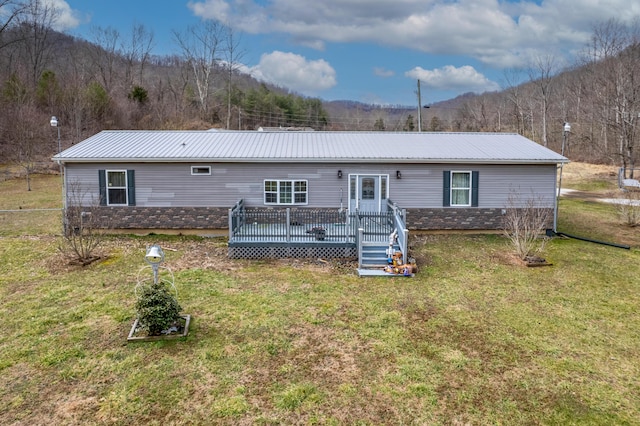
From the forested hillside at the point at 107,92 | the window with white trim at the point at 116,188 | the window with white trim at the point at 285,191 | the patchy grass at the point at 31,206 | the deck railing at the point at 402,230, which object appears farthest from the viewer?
the forested hillside at the point at 107,92

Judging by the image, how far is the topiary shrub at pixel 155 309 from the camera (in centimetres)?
685

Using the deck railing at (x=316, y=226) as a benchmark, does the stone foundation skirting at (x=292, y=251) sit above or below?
below

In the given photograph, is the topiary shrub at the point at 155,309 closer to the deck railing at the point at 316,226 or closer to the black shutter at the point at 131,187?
the deck railing at the point at 316,226

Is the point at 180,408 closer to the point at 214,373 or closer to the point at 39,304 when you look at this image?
the point at 214,373

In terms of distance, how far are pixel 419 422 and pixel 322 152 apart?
10774 millimetres

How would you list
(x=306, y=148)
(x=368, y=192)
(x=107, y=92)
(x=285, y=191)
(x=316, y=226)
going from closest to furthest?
(x=316, y=226) → (x=285, y=191) → (x=368, y=192) → (x=306, y=148) → (x=107, y=92)

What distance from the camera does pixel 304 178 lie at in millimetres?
14359

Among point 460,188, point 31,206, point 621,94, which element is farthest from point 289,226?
point 621,94

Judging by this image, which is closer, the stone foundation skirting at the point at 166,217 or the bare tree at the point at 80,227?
the bare tree at the point at 80,227

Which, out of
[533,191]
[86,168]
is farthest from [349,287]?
[86,168]

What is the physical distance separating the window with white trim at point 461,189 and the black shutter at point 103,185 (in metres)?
12.3

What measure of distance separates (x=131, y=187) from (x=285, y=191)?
5370mm

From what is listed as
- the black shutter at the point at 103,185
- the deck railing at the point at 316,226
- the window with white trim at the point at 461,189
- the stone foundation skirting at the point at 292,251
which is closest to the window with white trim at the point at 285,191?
the deck railing at the point at 316,226

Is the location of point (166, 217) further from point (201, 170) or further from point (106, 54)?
point (106, 54)
